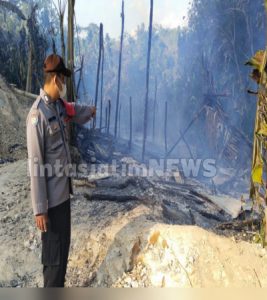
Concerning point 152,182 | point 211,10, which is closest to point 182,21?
point 211,10

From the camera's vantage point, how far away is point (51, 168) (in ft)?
7.40

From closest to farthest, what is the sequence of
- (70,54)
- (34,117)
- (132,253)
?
1. (34,117)
2. (132,253)
3. (70,54)

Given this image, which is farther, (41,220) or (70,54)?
(70,54)

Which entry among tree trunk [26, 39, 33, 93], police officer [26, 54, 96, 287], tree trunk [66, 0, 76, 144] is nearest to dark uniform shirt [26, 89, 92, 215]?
police officer [26, 54, 96, 287]

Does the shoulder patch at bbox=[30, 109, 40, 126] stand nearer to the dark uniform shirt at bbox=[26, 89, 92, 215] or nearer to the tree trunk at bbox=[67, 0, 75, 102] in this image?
the dark uniform shirt at bbox=[26, 89, 92, 215]

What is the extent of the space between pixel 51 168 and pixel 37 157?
0.35 feet

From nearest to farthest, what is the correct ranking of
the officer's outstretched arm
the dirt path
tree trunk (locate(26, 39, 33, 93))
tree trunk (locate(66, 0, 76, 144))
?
1. the officer's outstretched arm
2. the dirt path
3. tree trunk (locate(66, 0, 76, 144))
4. tree trunk (locate(26, 39, 33, 93))

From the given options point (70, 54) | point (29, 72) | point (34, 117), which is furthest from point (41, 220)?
point (29, 72)

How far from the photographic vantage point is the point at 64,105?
2398 millimetres

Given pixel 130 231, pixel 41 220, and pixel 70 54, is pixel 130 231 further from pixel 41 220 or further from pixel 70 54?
pixel 70 54

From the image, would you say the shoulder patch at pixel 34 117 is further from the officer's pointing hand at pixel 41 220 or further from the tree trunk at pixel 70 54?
the tree trunk at pixel 70 54

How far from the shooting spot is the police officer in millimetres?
2186

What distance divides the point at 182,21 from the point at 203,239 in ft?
5.10

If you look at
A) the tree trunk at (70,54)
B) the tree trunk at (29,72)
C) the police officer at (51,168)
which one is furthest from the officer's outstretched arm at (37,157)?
the tree trunk at (29,72)
